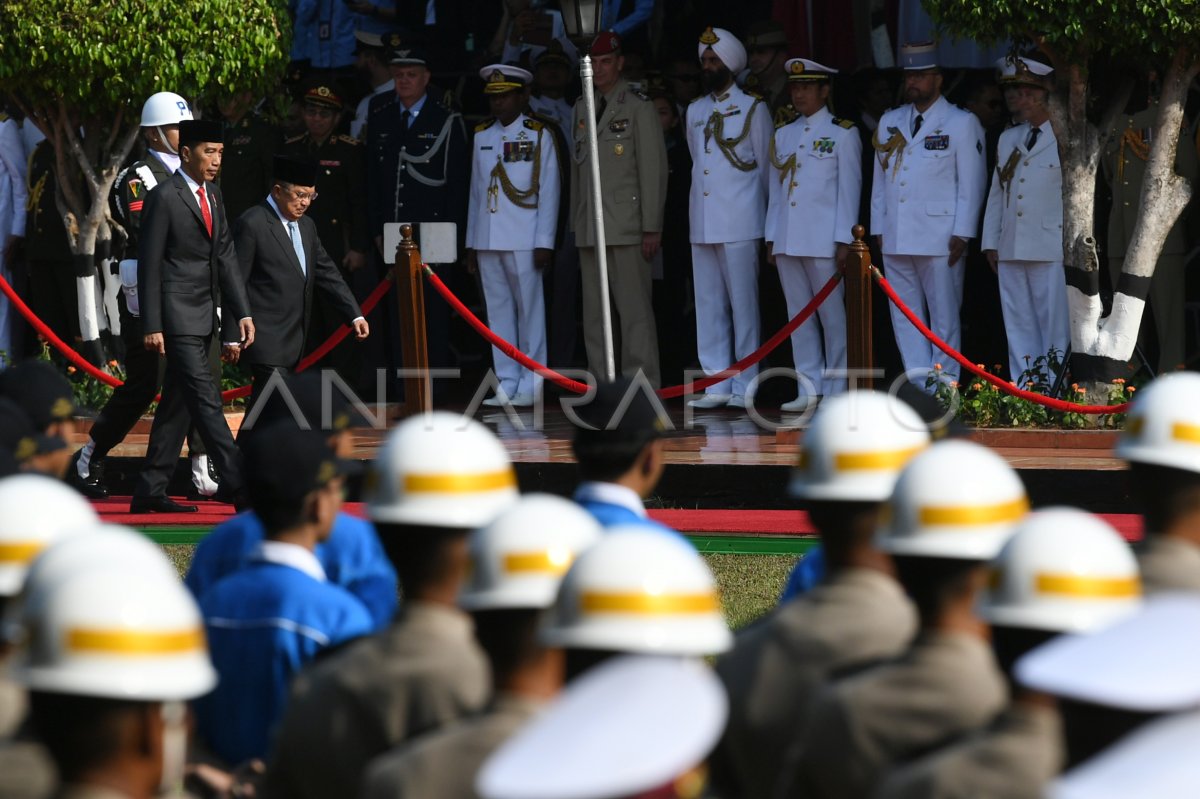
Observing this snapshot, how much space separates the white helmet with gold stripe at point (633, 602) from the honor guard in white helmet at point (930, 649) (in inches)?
20.3

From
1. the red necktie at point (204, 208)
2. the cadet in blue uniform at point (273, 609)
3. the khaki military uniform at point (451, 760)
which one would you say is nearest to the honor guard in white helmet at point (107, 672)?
the khaki military uniform at point (451, 760)

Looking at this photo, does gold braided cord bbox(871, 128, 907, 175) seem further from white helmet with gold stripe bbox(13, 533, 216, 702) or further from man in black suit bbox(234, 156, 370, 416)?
white helmet with gold stripe bbox(13, 533, 216, 702)

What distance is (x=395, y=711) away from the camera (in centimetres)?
303

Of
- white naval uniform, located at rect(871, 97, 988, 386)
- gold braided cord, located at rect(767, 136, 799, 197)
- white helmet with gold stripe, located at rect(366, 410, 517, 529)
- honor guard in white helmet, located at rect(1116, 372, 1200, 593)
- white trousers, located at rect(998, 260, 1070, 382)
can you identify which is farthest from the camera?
gold braided cord, located at rect(767, 136, 799, 197)

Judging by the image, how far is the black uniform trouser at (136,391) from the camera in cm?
926

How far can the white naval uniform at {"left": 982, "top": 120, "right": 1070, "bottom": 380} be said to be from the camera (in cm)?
1080

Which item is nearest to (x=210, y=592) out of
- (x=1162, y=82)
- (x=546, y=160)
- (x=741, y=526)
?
(x=741, y=526)

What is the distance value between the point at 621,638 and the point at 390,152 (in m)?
10.2

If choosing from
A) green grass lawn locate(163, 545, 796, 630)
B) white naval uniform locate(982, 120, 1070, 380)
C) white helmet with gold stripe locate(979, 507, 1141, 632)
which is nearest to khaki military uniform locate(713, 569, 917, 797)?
white helmet with gold stripe locate(979, 507, 1141, 632)

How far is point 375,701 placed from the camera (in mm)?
3045

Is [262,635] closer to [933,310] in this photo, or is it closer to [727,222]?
[933,310]

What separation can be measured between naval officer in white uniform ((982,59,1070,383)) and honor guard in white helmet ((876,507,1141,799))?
26.4 feet

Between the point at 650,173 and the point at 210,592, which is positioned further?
the point at 650,173

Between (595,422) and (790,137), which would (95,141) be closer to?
(790,137)
